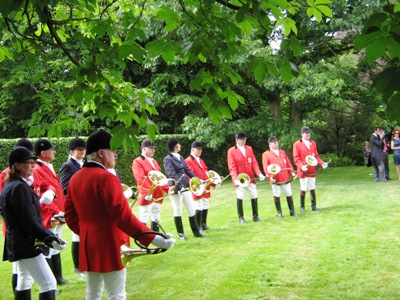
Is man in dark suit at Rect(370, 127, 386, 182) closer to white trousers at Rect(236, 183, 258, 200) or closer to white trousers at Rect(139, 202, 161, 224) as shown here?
white trousers at Rect(236, 183, 258, 200)

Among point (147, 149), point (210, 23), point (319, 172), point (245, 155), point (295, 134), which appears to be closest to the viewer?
point (210, 23)

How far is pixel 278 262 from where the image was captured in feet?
26.2

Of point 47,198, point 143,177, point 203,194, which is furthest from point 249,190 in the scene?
point 47,198

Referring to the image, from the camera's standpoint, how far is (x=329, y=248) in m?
8.80

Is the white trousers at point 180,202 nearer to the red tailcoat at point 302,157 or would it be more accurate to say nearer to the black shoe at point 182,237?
the black shoe at point 182,237

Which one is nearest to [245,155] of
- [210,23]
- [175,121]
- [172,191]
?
[172,191]

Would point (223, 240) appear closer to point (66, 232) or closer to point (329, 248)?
point (329, 248)

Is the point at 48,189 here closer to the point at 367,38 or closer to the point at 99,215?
the point at 99,215

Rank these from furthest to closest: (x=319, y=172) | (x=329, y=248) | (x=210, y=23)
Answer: (x=319, y=172)
(x=329, y=248)
(x=210, y=23)

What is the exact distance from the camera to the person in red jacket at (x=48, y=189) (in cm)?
680

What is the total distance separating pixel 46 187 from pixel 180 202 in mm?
4026

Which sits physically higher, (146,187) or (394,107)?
(394,107)

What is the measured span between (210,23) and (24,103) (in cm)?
2313

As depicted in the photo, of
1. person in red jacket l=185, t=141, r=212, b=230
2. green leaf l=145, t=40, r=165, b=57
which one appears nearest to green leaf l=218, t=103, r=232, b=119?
green leaf l=145, t=40, r=165, b=57
